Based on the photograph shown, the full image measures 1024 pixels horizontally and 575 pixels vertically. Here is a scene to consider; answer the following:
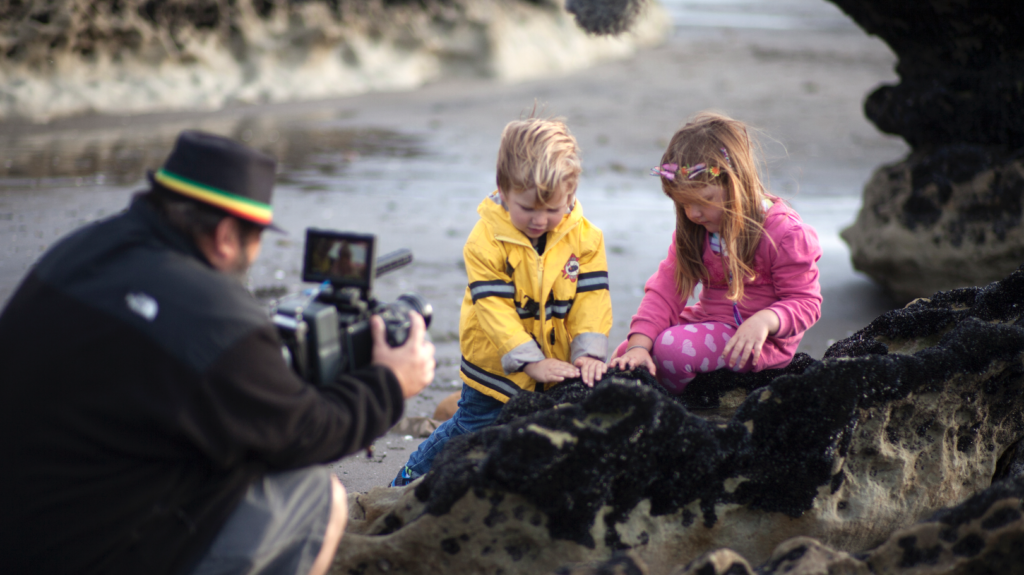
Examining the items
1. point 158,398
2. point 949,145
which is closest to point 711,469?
point 158,398

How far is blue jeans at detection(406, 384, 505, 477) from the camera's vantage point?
328 centimetres

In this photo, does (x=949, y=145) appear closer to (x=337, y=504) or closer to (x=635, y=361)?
(x=635, y=361)

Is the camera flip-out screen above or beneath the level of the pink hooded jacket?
above

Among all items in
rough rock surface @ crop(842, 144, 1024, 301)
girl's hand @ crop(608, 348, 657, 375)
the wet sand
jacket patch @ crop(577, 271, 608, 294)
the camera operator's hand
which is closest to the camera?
the camera operator's hand

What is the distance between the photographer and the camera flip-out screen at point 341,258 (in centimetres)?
217

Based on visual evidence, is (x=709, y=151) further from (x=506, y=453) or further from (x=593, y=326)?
(x=506, y=453)

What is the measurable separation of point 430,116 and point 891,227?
988 cm

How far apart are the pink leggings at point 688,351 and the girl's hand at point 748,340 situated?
0.13 meters

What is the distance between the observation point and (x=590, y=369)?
3.02m

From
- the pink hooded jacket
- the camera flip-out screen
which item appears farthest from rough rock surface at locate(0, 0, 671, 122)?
the camera flip-out screen

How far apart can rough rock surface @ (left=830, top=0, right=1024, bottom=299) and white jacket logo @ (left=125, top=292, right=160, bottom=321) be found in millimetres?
5042

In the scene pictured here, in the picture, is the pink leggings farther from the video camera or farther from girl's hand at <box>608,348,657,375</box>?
the video camera

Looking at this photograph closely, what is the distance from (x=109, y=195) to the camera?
26.9 ft

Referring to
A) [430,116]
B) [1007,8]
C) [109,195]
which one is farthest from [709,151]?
[430,116]
